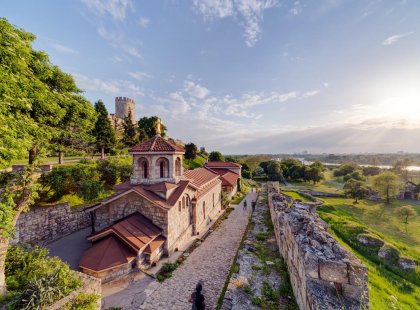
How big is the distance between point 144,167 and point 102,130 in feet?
61.9

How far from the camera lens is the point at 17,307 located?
6.66m

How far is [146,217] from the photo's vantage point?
45.8 ft

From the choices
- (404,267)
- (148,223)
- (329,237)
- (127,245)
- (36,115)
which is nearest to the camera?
(329,237)

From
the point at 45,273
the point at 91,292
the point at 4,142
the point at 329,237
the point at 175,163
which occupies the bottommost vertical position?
the point at 91,292

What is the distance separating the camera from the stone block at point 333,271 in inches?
213

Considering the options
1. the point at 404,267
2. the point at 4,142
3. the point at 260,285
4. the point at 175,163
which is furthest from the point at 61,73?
the point at 404,267

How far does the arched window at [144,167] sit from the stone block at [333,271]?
1372 centimetres

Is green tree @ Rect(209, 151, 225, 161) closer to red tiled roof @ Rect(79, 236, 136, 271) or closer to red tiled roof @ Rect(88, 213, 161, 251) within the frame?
red tiled roof @ Rect(88, 213, 161, 251)

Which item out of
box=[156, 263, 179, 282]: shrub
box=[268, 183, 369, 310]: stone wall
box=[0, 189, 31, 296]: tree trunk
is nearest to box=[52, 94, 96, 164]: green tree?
box=[0, 189, 31, 296]: tree trunk

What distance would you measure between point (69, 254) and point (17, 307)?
6.98 metres

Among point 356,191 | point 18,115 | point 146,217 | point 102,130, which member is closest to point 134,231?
point 146,217

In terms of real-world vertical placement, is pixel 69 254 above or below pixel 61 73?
below

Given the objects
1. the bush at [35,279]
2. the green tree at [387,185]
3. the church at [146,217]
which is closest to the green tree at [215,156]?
the green tree at [387,185]

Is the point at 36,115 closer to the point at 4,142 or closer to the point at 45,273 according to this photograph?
the point at 4,142
